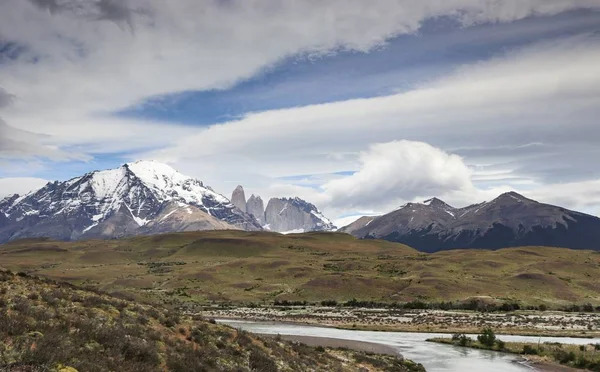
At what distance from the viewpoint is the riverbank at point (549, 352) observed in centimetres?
4347

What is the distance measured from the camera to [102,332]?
69.4 feet

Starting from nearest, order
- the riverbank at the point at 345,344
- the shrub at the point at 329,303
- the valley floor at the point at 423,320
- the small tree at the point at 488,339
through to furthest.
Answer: the riverbank at the point at 345,344 → the small tree at the point at 488,339 → the valley floor at the point at 423,320 → the shrub at the point at 329,303

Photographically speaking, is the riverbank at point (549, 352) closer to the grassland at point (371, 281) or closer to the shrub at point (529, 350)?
the shrub at point (529, 350)

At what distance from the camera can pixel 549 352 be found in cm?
5012

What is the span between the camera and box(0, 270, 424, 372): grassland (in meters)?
16.5

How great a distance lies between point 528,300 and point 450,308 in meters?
22.5

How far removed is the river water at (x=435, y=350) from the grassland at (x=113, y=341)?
35.3ft

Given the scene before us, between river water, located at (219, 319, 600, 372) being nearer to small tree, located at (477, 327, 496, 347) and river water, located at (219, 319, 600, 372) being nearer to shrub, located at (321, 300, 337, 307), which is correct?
small tree, located at (477, 327, 496, 347)

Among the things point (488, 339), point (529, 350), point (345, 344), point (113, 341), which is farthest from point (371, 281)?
point (113, 341)

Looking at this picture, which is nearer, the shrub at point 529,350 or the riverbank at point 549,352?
the riverbank at point 549,352

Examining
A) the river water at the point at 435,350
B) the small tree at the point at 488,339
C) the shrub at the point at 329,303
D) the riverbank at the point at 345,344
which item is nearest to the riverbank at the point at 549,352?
the small tree at the point at 488,339

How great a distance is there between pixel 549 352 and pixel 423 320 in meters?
38.3

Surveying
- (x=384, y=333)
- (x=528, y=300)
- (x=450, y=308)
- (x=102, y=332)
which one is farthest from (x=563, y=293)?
(x=102, y=332)

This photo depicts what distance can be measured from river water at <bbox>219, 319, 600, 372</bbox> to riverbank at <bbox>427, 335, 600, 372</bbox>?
1.74m
